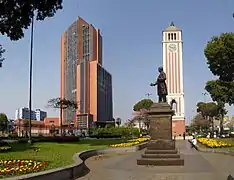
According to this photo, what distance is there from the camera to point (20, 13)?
19.1m

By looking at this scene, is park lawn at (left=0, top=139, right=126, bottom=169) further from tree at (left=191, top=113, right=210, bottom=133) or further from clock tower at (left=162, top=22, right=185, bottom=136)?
tree at (left=191, top=113, right=210, bottom=133)

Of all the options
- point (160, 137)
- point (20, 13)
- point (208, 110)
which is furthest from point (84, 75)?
point (160, 137)

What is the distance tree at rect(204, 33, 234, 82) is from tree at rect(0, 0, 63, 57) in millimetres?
24538

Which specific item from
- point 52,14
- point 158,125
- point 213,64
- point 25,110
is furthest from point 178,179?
point 25,110

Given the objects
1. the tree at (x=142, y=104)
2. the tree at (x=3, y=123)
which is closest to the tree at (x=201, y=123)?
the tree at (x=142, y=104)

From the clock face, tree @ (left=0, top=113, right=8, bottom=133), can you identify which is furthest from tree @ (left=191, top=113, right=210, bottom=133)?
tree @ (left=0, top=113, right=8, bottom=133)

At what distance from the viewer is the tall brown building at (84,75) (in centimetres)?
9169

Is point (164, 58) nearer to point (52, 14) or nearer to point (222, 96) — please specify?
point (222, 96)

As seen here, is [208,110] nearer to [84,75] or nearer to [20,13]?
[84,75]

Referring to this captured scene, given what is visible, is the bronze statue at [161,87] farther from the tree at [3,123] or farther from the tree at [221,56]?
the tree at [3,123]

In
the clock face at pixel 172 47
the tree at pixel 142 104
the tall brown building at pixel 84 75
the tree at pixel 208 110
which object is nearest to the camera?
the tree at pixel 208 110

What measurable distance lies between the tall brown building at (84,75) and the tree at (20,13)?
2705 inches

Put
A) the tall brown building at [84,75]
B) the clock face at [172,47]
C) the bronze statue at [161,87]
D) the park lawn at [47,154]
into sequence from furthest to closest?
1. the clock face at [172,47]
2. the tall brown building at [84,75]
3. the bronze statue at [161,87]
4. the park lawn at [47,154]

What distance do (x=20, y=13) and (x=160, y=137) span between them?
379 inches
